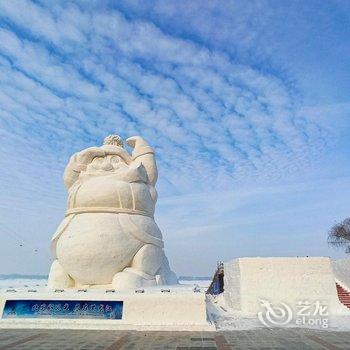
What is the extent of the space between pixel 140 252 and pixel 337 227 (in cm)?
1978

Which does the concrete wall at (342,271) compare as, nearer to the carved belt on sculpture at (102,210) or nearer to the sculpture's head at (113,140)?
the carved belt on sculpture at (102,210)

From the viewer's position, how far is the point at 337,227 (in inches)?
1092

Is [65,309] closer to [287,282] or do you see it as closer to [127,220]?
[127,220]

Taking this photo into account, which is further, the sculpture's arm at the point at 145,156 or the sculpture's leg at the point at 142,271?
the sculpture's arm at the point at 145,156

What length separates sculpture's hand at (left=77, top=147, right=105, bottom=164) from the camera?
1516 cm

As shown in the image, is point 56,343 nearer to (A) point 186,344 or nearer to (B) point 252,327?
(A) point 186,344

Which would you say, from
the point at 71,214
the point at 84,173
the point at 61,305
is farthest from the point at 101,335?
the point at 84,173

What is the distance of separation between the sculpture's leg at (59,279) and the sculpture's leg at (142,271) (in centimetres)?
193

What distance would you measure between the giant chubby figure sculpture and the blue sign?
4.13 ft

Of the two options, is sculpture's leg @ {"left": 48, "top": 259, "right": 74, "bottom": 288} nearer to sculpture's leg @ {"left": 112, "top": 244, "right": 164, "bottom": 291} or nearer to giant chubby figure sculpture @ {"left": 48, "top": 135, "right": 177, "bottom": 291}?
giant chubby figure sculpture @ {"left": 48, "top": 135, "right": 177, "bottom": 291}

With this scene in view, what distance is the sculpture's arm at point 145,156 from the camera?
15430mm

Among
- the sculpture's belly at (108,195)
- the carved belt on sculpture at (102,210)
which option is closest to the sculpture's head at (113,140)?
the sculpture's belly at (108,195)

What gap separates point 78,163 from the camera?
15102mm

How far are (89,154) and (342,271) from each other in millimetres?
12091
